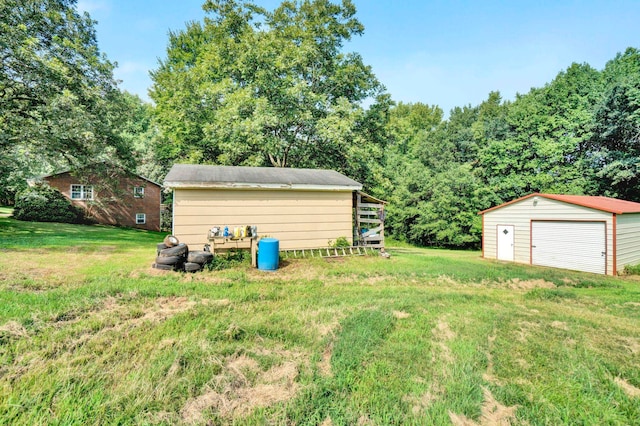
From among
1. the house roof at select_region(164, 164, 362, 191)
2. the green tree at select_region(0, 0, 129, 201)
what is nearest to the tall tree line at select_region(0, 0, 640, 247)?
the green tree at select_region(0, 0, 129, 201)

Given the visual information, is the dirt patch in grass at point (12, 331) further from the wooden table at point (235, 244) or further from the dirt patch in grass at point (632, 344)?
the dirt patch in grass at point (632, 344)

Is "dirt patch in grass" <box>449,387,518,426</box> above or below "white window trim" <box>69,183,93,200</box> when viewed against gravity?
below

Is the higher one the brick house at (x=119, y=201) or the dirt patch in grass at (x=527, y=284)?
the brick house at (x=119, y=201)

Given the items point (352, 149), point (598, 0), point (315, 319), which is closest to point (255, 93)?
point (352, 149)

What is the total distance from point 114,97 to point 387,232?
22.2 m

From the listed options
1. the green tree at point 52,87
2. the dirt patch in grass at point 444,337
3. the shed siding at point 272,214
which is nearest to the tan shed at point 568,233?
the shed siding at point 272,214

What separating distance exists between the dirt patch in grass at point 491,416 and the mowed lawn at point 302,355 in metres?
0.01

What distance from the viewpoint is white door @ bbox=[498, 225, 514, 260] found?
13602 mm

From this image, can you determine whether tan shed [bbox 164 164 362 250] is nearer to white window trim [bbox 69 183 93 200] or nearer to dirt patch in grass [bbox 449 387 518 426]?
dirt patch in grass [bbox 449 387 518 426]

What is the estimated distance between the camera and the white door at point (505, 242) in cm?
1360

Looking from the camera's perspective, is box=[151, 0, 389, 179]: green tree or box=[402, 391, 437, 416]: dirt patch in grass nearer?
box=[402, 391, 437, 416]: dirt patch in grass

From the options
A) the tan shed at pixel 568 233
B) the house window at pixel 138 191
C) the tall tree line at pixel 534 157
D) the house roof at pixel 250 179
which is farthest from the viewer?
the house window at pixel 138 191

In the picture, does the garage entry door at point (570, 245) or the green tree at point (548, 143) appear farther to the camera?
the green tree at point (548, 143)

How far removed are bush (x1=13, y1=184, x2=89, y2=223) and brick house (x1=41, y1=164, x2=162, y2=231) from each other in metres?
0.68
